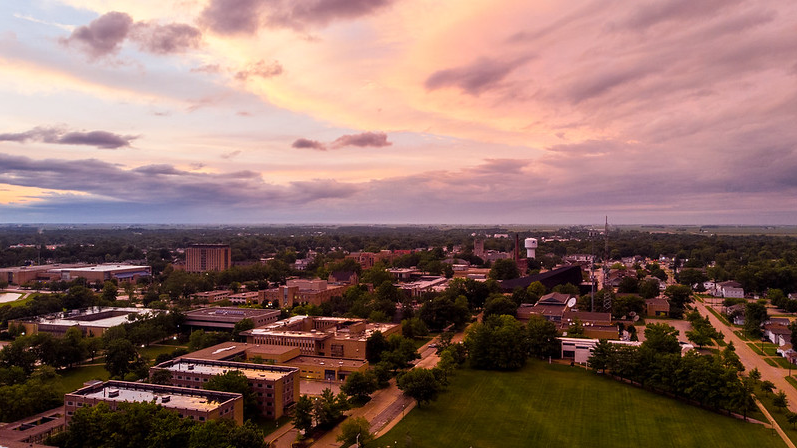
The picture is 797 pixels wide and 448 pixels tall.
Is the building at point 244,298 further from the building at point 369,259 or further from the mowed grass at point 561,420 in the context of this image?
the mowed grass at point 561,420

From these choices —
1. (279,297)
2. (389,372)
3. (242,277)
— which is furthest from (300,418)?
(242,277)

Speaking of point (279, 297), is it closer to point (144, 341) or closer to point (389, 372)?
point (144, 341)

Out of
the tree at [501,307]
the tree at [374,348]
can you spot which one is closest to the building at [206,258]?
the tree at [501,307]

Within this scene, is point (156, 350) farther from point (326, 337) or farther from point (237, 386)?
point (237, 386)

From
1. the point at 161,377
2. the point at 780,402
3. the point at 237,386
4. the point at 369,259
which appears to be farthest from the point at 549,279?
the point at 161,377

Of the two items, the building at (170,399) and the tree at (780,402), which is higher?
the building at (170,399)

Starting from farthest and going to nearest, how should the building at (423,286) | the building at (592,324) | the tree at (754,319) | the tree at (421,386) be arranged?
1. the building at (423,286)
2. the tree at (754,319)
3. the building at (592,324)
4. the tree at (421,386)

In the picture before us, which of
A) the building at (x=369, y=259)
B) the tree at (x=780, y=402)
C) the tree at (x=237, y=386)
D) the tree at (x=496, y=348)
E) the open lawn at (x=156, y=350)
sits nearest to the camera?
the tree at (x=237, y=386)
